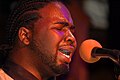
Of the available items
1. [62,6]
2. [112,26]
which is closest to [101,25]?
[112,26]

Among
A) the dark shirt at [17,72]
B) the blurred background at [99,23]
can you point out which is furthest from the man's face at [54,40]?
the blurred background at [99,23]

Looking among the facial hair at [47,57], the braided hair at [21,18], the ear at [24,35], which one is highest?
the braided hair at [21,18]

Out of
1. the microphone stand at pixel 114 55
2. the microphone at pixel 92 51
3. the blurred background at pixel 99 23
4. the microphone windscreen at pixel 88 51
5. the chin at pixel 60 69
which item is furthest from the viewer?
the blurred background at pixel 99 23

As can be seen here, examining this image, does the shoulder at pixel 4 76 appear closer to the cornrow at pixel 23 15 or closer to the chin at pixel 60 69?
the cornrow at pixel 23 15

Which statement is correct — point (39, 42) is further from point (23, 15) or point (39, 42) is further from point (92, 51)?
point (92, 51)

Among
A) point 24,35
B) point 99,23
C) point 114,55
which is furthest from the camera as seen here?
point 99,23

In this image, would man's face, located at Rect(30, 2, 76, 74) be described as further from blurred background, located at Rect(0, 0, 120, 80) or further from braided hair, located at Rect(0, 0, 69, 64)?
blurred background, located at Rect(0, 0, 120, 80)

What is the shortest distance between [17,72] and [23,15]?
0.57 m

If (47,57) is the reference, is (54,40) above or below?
above

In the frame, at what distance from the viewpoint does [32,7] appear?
3.63m

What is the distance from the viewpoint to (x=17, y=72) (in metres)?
3.46

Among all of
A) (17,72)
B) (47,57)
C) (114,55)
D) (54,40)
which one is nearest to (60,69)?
(47,57)

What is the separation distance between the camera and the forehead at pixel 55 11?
3582 millimetres

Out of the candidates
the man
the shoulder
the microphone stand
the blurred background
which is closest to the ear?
the man
